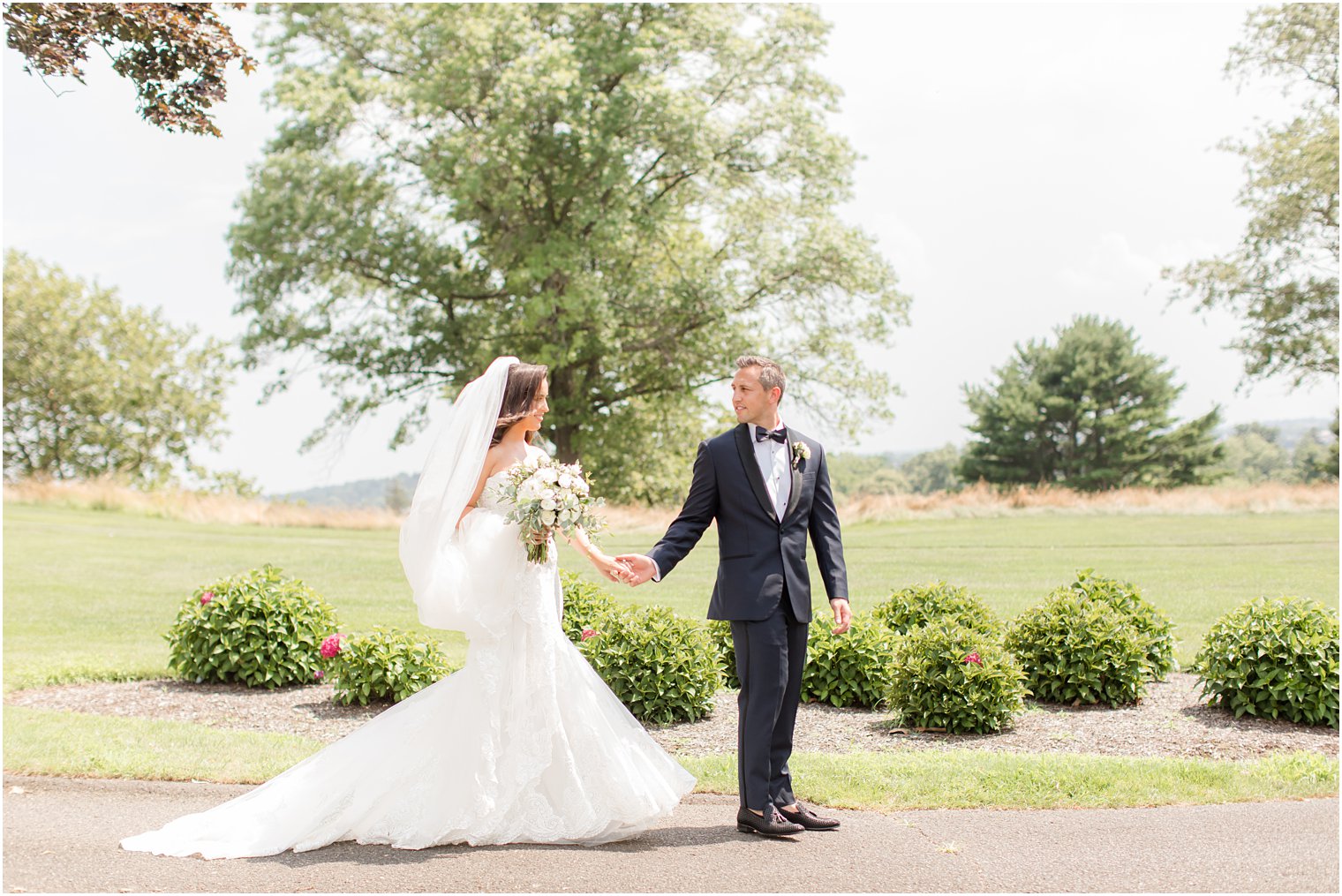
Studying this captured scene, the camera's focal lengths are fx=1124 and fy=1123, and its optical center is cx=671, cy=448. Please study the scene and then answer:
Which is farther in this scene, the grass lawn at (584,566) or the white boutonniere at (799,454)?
the grass lawn at (584,566)

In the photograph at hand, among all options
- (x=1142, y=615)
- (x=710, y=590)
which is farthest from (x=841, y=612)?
(x=710, y=590)

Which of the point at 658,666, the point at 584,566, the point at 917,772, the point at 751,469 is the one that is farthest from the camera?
the point at 584,566

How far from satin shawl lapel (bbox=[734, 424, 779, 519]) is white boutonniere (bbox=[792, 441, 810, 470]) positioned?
0.18 metres

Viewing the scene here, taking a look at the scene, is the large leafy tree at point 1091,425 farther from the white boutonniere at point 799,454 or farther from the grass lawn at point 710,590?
the white boutonniere at point 799,454

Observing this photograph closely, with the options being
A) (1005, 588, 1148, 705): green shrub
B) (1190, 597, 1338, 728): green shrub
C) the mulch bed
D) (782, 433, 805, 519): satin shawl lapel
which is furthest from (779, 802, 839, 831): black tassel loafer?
(1190, 597, 1338, 728): green shrub

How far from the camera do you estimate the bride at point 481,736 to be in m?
5.22

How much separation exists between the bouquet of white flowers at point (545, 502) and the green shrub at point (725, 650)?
10.7 ft

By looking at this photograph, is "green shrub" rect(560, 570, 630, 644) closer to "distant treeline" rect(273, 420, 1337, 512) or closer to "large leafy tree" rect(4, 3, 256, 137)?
"large leafy tree" rect(4, 3, 256, 137)

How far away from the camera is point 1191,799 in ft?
20.0

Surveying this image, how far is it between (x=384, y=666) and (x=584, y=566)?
10.1 m

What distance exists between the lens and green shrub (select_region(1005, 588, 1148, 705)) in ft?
27.5

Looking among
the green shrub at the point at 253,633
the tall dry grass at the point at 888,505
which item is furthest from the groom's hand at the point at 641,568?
the tall dry grass at the point at 888,505

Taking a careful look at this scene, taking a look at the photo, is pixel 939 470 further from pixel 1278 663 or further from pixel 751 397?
pixel 751 397

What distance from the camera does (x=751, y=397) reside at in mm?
5430
